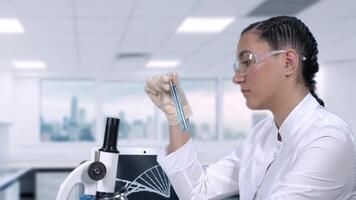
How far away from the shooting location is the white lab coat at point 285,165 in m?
0.88

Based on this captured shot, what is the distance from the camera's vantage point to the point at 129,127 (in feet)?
24.0

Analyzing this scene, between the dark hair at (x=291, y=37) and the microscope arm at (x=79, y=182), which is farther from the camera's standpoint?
the dark hair at (x=291, y=37)

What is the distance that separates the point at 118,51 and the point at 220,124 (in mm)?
3008

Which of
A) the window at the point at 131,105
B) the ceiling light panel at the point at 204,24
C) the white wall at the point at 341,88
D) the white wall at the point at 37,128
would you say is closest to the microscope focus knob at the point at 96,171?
the ceiling light panel at the point at 204,24

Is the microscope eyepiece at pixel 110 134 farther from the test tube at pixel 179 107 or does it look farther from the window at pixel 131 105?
the window at pixel 131 105

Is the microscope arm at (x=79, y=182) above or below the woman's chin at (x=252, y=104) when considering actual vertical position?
below

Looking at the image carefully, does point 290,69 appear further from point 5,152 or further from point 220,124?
point 220,124

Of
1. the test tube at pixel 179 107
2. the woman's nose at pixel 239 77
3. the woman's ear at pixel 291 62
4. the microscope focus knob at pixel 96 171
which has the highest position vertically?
the woman's ear at pixel 291 62

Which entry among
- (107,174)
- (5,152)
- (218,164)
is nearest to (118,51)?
(5,152)

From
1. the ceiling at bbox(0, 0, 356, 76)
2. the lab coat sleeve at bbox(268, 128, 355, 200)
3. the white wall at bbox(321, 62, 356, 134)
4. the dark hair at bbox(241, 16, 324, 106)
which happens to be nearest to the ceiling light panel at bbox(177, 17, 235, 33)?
the ceiling at bbox(0, 0, 356, 76)

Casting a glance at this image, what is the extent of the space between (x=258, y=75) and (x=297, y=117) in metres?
0.15

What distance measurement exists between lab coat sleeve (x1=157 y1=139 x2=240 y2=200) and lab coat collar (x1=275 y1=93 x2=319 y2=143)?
256 millimetres

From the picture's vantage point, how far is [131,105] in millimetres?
7371

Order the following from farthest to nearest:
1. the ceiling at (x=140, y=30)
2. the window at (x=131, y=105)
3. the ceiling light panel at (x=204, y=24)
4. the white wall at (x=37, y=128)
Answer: the window at (x=131, y=105) → the white wall at (x=37, y=128) → the ceiling light panel at (x=204, y=24) → the ceiling at (x=140, y=30)
